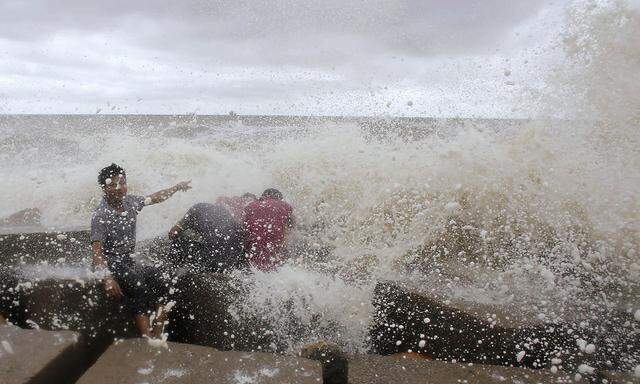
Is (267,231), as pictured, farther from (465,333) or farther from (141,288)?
(465,333)

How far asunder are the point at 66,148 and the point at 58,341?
20.1 metres

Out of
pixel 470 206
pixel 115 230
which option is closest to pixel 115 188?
pixel 115 230

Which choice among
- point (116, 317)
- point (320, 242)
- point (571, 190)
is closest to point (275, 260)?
point (320, 242)

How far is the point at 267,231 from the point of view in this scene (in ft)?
15.7

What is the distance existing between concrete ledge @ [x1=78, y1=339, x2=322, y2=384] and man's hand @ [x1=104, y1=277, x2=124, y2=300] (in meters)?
0.77

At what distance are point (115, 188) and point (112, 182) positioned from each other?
0.18 ft

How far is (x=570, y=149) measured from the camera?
6051 mm

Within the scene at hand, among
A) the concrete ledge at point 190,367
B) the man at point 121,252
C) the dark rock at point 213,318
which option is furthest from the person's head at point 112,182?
the concrete ledge at point 190,367

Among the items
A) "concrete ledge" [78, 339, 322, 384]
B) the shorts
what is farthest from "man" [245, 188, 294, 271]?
"concrete ledge" [78, 339, 322, 384]

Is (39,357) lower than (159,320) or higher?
higher

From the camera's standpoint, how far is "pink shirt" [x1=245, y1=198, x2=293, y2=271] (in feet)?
15.1

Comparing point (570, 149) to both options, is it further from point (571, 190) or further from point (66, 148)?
point (66, 148)

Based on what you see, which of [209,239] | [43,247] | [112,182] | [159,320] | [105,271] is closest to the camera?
[105,271]

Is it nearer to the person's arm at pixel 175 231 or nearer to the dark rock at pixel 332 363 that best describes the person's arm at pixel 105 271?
the person's arm at pixel 175 231
